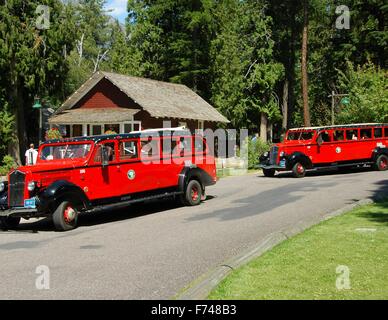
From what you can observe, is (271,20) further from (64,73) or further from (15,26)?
(15,26)

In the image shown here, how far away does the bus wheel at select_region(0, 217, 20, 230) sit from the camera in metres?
13.1

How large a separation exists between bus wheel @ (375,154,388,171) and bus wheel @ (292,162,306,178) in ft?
14.1

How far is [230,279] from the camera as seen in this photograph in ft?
23.0

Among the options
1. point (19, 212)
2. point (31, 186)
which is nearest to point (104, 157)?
point (31, 186)

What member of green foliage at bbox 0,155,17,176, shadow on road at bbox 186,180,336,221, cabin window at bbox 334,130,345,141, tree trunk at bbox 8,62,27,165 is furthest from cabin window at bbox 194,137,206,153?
tree trunk at bbox 8,62,27,165

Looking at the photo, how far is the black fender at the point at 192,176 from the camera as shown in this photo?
15.8 meters

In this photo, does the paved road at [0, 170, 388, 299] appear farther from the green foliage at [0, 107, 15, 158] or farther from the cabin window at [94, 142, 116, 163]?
the green foliage at [0, 107, 15, 158]

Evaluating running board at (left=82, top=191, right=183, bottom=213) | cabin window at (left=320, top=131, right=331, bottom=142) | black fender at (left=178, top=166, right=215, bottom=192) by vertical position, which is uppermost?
cabin window at (left=320, top=131, right=331, bottom=142)

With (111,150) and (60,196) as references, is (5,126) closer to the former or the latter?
(111,150)

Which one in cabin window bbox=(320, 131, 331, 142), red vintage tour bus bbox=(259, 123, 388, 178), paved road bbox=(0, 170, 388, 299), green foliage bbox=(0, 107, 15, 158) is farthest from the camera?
green foliage bbox=(0, 107, 15, 158)

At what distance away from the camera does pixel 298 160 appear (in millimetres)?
23984

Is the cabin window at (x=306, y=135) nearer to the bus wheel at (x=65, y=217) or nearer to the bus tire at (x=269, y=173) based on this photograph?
the bus tire at (x=269, y=173)

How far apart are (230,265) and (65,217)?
235 inches

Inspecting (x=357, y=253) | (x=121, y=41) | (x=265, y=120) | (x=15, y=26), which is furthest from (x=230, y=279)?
(x=121, y=41)
